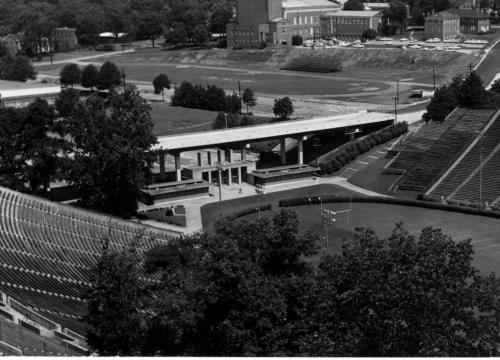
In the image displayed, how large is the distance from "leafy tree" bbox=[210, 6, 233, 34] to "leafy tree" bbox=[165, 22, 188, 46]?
19.5 ft

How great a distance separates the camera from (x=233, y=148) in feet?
185

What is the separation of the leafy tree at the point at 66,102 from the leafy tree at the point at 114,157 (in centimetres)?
2171

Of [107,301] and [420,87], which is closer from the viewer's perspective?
[107,301]

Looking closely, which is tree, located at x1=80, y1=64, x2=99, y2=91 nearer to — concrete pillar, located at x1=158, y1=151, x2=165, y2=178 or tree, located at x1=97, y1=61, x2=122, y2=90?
tree, located at x1=97, y1=61, x2=122, y2=90

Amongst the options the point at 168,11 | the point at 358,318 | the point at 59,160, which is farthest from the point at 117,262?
the point at 168,11

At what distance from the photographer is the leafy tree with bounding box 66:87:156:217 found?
4312 cm

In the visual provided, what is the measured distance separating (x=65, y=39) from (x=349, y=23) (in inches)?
1703

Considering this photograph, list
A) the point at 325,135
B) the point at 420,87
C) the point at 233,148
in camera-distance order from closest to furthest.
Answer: the point at 233,148 < the point at 325,135 < the point at 420,87

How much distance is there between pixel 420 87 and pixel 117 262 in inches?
2508

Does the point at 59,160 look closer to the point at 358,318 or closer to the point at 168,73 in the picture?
the point at 358,318

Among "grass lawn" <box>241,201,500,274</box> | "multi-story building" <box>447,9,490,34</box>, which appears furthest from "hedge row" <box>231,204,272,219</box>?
"multi-story building" <box>447,9,490,34</box>

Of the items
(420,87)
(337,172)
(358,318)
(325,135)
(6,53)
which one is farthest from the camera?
(6,53)

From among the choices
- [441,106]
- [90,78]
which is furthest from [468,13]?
[441,106]

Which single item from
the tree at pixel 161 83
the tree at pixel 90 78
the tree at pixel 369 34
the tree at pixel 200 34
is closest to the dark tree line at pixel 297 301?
the tree at pixel 161 83
